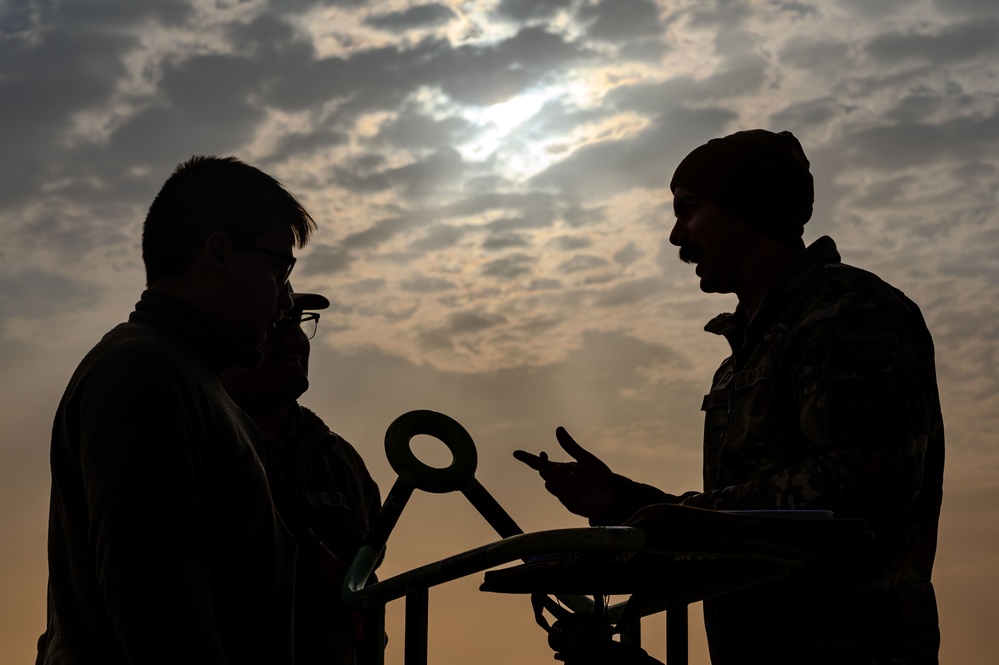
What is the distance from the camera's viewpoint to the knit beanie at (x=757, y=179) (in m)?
3.49

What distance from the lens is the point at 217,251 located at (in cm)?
293

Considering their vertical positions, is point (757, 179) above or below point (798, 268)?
above

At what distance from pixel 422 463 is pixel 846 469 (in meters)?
1.14

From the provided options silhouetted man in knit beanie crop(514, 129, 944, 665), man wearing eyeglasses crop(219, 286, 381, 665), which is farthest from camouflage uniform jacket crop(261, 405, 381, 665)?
silhouetted man in knit beanie crop(514, 129, 944, 665)

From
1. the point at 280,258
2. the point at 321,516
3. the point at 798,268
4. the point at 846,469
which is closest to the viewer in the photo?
the point at 846,469

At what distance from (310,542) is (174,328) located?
3.87 feet

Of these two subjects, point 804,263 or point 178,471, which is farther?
point 804,263

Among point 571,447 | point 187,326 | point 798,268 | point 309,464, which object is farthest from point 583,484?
point 309,464

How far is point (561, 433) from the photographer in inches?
120

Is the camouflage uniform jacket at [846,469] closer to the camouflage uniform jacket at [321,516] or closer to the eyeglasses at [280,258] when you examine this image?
the eyeglasses at [280,258]

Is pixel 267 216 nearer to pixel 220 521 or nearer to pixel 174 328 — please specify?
pixel 174 328

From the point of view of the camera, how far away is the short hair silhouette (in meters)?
2.92

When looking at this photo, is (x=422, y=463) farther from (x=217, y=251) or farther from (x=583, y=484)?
(x=217, y=251)

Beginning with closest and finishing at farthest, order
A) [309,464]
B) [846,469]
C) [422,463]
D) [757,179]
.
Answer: [846,469], [422,463], [757,179], [309,464]
